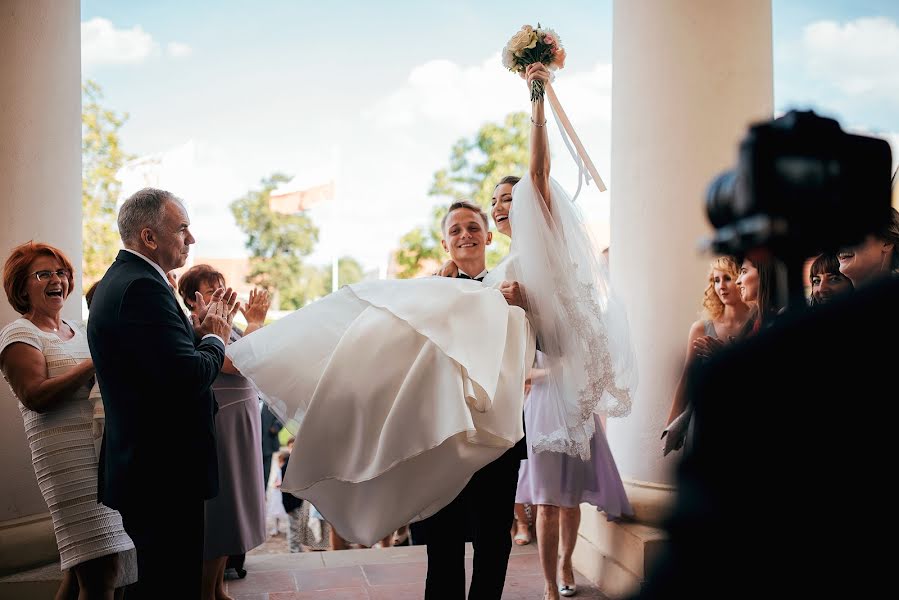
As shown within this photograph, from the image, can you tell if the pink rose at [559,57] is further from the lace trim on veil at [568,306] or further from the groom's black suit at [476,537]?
the groom's black suit at [476,537]

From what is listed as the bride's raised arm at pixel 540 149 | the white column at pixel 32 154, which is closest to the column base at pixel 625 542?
the bride's raised arm at pixel 540 149

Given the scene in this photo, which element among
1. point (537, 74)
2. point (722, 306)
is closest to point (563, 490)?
point (722, 306)

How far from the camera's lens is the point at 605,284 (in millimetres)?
3264

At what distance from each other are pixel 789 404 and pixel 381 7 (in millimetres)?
41861

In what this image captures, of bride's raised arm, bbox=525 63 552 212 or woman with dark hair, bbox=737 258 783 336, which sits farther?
bride's raised arm, bbox=525 63 552 212

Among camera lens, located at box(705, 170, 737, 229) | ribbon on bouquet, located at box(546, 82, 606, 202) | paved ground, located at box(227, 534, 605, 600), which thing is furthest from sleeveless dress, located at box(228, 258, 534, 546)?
camera lens, located at box(705, 170, 737, 229)

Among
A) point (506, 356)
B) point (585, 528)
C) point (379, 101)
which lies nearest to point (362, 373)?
point (506, 356)

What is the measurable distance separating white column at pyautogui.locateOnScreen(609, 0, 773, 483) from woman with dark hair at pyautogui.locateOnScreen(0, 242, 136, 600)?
2606 millimetres

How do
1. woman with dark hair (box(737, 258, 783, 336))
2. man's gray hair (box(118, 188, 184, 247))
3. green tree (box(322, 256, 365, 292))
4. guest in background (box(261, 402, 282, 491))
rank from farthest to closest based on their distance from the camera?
green tree (box(322, 256, 365, 292))
guest in background (box(261, 402, 282, 491))
man's gray hair (box(118, 188, 184, 247))
woman with dark hair (box(737, 258, 783, 336))

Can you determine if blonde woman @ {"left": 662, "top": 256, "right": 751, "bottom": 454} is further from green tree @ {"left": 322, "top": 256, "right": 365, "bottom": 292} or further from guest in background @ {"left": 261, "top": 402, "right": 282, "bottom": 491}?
green tree @ {"left": 322, "top": 256, "right": 365, "bottom": 292}

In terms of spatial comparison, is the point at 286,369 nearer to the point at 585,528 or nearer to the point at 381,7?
the point at 585,528

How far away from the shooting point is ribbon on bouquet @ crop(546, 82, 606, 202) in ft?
10.7

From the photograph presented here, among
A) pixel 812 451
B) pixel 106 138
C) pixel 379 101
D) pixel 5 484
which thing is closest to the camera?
pixel 812 451

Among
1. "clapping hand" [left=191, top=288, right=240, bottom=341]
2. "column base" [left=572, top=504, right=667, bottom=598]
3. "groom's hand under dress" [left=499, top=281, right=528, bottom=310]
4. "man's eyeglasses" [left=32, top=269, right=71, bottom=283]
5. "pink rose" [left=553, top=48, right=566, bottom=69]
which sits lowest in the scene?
"column base" [left=572, top=504, right=667, bottom=598]
